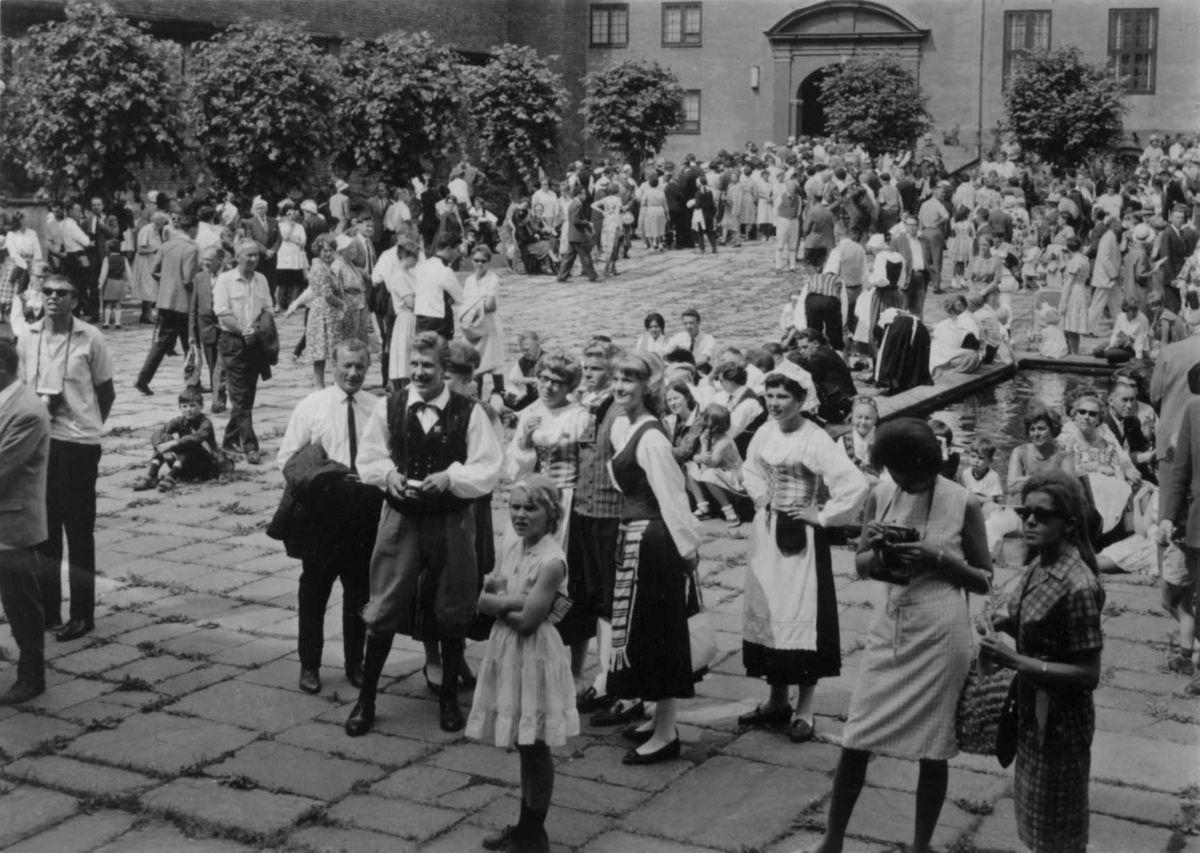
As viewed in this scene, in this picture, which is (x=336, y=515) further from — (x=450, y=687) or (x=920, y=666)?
(x=920, y=666)

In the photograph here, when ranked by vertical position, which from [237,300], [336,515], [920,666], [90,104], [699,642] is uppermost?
[90,104]

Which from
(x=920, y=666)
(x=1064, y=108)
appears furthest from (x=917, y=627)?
(x=1064, y=108)

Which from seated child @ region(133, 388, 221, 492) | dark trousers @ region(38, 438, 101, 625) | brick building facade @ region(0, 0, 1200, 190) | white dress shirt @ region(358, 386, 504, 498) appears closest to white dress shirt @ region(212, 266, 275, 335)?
seated child @ region(133, 388, 221, 492)

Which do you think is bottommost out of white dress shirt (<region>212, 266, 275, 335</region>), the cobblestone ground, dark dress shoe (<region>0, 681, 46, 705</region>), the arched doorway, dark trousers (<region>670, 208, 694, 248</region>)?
the cobblestone ground

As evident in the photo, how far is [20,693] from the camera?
7379mm

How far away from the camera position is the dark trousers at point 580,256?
24250 mm

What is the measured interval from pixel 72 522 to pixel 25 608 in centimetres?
116

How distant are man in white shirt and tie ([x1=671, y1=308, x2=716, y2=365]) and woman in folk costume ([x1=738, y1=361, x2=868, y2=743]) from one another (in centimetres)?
745

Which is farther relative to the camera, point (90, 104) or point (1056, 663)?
point (90, 104)

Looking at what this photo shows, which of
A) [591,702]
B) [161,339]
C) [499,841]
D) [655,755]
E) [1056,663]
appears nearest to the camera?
[1056,663]

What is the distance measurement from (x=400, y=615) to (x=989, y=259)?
1630cm

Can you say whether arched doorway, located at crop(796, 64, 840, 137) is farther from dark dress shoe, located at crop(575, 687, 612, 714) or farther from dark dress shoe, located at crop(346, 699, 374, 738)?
dark dress shoe, located at crop(346, 699, 374, 738)

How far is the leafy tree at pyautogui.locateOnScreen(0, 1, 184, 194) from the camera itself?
21844 millimetres

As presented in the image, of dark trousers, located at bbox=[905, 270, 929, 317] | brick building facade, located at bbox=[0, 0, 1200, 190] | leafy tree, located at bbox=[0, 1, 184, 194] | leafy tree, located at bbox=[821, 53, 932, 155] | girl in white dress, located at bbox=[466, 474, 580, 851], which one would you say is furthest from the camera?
brick building facade, located at bbox=[0, 0, 1200, 190]
